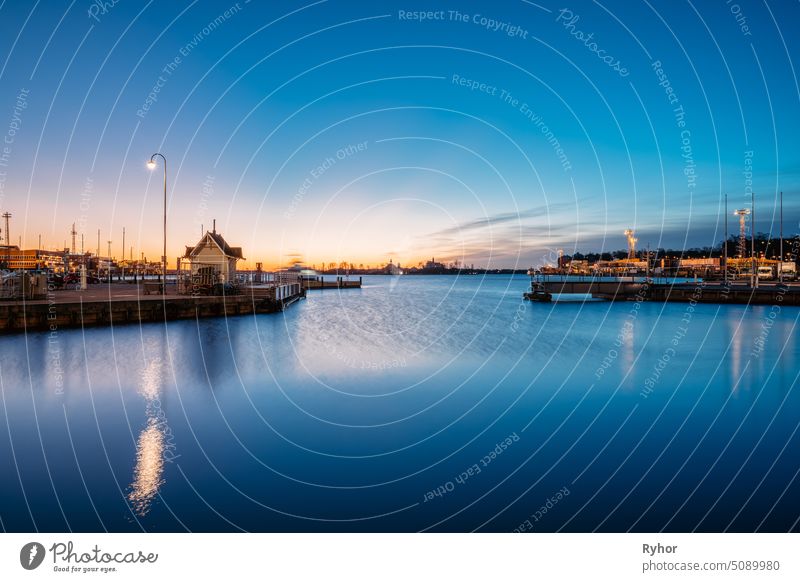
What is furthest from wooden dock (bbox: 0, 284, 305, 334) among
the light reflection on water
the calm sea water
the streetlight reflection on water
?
the streetlight reflection on water

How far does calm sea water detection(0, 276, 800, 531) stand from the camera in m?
7.02

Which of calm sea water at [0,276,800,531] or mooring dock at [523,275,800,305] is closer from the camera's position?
calm sea water at [0,276,800,531]

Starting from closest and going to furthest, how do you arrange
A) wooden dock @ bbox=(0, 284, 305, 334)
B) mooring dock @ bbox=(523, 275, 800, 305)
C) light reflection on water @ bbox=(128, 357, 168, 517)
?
light reflection on water @ bbox=(128, 357, 168, 517) < wooden dock @ bbox=(0, 284, 305, 334) < mooring dock @ bbox=(523, 275, 800, 305)

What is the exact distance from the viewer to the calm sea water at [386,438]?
702 cm

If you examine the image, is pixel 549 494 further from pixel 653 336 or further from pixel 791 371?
pixel 653 336

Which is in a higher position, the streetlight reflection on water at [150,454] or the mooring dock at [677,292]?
the mooring dock at [677,292]

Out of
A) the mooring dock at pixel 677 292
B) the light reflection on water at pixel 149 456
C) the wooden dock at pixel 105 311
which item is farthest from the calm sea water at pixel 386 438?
the mooring dock at pixel 677 292

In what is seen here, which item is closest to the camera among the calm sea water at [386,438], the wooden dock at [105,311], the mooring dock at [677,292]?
the calm sea water at [386,438]

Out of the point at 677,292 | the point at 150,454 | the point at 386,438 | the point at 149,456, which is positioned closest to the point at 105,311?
the point at 150,454

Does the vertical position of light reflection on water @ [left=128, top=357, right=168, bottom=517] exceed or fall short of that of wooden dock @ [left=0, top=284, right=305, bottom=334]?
it falls short

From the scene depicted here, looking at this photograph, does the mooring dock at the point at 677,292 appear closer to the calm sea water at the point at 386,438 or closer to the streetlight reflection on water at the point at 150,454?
the calm sea water at the point at 386,438

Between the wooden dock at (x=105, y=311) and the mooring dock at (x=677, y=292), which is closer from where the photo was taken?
the wooden dock at (x=105, y=311)

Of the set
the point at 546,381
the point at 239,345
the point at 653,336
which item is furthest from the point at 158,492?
the point at 653,336

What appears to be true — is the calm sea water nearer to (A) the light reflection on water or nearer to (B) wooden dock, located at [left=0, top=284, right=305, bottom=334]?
(A) the light reflection on water
